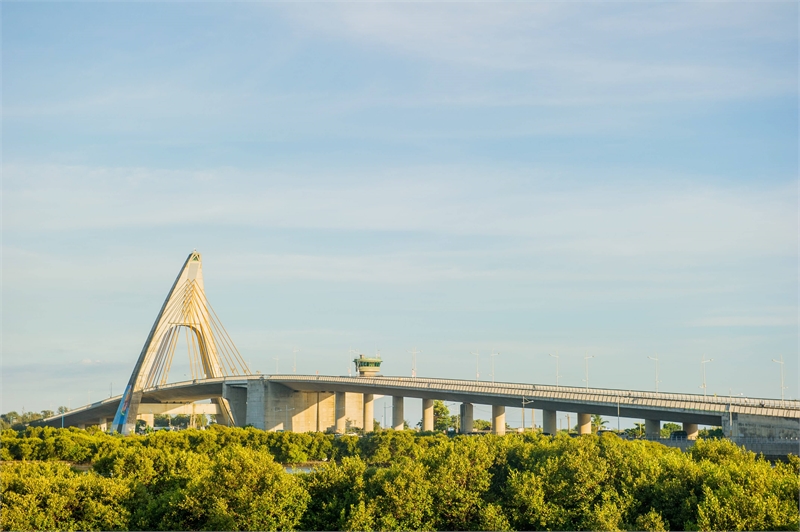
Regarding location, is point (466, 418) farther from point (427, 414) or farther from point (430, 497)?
point (430, 497)

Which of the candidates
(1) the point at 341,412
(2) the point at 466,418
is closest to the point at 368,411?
(1) the point at 341,412

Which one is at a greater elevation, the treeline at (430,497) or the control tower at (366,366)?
the control tower at (366,366)

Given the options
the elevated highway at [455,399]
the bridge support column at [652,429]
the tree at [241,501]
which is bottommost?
the tree at [241,501]

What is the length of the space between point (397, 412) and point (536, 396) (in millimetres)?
35756

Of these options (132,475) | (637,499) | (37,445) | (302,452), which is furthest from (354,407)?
(637,499)

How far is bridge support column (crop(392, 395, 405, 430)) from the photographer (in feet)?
429

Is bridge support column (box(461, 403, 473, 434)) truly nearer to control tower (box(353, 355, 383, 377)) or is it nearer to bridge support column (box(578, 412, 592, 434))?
bridge support column (box(578, 412, 592, 434))

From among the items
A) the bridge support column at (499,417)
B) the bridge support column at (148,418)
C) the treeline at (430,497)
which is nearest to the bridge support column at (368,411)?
the bridge support column at (499,417)

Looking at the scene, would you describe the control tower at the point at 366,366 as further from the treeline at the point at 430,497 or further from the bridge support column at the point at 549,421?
the treeline at the point at 430,497

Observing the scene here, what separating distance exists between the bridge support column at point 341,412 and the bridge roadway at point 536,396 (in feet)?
13.8

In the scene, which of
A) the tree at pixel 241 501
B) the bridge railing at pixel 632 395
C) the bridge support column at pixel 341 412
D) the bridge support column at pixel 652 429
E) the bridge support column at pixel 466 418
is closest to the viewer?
the tree at pixel 241 501

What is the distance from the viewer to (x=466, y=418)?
117875 mm

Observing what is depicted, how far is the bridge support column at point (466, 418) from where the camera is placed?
116700 mm

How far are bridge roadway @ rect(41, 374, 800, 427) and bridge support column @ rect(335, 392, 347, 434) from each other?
13.8ft
